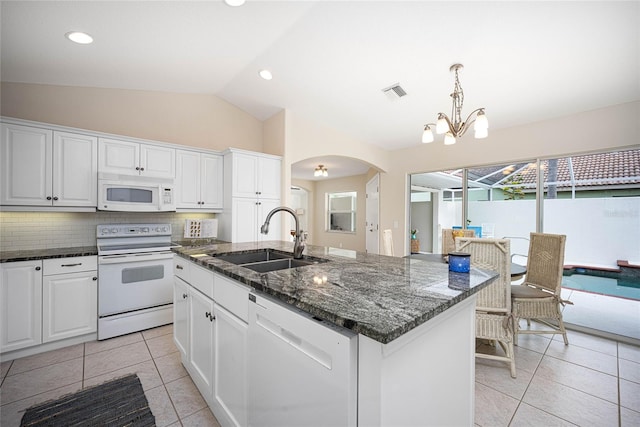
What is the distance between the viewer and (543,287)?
9.34 ft

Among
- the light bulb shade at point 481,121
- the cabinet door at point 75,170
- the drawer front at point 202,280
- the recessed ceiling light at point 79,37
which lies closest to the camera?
the drawer front at point 202,280

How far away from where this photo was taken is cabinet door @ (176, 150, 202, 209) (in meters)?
3.39

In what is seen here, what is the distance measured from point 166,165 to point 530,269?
4.46 metres

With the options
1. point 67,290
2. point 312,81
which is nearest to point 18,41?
point 67,290

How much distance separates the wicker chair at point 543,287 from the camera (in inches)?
103

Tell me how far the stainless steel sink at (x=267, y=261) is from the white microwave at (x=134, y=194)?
1648 mm

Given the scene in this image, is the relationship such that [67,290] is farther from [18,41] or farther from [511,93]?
[511,93]

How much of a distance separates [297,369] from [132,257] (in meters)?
2.68

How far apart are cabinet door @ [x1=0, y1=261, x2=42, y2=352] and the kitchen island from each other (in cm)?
213

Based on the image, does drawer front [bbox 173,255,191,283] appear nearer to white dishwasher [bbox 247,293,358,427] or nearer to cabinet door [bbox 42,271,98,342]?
white dishwasher [bbox 247,293,358,427]

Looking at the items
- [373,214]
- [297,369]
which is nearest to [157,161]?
[297,369]

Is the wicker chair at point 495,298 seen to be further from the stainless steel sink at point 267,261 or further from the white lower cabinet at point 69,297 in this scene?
the white lower cabinet at point 69,297

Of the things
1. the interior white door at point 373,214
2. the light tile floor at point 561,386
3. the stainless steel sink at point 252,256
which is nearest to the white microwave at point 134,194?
the stainless steel sink at point 252,256

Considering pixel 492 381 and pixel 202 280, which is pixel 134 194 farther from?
pixel 492 381
